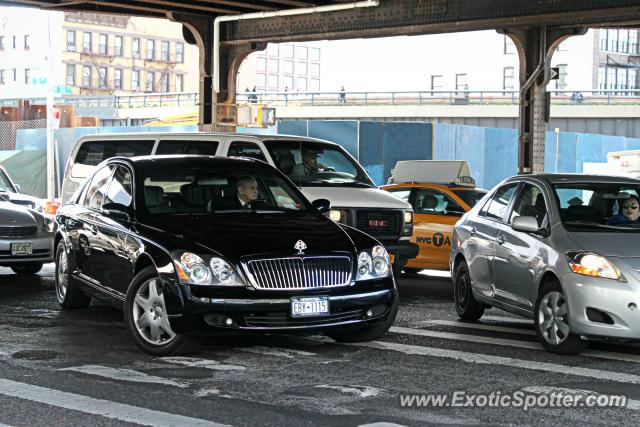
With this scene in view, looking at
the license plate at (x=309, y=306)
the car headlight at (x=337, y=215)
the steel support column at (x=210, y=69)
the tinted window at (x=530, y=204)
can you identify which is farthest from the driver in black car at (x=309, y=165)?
the steel support column at (x=210, y=69)

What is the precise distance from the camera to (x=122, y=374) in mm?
8219

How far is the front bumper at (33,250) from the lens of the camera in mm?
14625

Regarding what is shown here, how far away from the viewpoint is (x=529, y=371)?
856cm

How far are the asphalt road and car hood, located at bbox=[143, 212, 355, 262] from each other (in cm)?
87

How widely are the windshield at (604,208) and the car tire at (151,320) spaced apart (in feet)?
11.4

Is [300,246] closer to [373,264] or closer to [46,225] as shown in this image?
[373,264]

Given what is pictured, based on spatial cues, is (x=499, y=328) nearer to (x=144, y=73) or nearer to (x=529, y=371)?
(x=529, y=371)

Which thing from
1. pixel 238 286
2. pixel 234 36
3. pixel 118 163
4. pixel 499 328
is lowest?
pixel 499 328

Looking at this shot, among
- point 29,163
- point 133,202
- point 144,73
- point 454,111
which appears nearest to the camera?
point 133,202

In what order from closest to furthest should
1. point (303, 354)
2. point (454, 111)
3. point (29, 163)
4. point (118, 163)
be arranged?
1. point (303, 354)
2. point (118, 163)
3. point (29, 163)
4. point (454, 111)

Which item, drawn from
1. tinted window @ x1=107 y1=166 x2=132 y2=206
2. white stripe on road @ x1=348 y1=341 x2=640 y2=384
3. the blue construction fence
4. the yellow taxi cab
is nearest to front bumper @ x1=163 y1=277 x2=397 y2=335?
white stripe on road @ x1=348 y1=341 x2=640 y2=384

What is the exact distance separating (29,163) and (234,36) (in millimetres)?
12659

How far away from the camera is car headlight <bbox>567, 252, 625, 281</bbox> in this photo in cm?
901

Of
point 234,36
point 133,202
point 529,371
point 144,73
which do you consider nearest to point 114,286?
point 133,202
